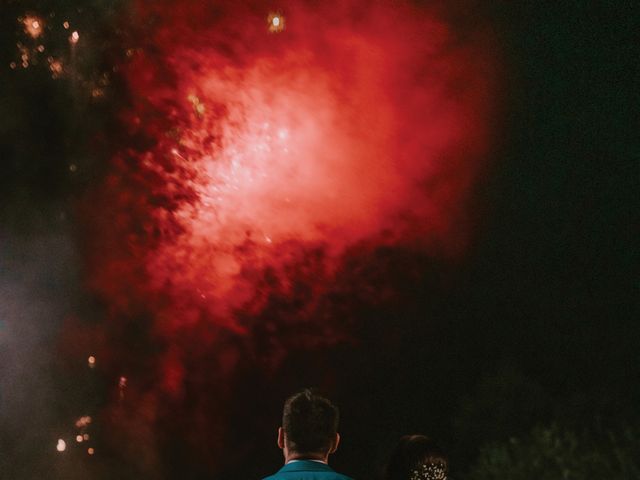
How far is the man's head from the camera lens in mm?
2766

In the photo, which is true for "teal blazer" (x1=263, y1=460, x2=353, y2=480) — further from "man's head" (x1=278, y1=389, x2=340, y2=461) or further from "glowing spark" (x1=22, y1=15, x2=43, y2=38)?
"glowing spark" (x1=22, y1=15, x2=43, y2=38)

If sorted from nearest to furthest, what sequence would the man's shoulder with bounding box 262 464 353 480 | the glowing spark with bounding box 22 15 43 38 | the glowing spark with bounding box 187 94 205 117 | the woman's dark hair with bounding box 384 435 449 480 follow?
the man's shoulder with bounding box 262 464 353 480 < the woman's dark hair with bounding box 384 435 449 480 < the glowing spark with bounding box 22 15 43 38 < the glowing spark with bounding box 187 94 205 117

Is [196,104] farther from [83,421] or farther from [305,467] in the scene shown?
[305,467]

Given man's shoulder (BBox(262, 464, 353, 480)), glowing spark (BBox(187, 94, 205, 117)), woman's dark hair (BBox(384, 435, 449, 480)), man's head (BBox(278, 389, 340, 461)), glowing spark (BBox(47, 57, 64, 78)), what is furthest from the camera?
glowing spark (BBox(187, 94, 205, 117))

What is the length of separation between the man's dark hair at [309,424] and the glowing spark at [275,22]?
6089 millimetres

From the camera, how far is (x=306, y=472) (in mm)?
2633

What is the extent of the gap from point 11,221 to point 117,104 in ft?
6.40

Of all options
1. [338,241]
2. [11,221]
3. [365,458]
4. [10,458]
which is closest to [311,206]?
[338,241]

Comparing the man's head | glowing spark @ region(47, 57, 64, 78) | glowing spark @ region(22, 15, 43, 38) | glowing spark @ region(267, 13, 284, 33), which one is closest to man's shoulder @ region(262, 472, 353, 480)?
the man's head

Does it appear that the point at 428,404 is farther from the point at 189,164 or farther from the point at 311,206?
the point at 189,164

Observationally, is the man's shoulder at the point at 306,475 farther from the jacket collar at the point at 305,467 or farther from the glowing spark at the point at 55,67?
the glowing spark at the point at 55,67

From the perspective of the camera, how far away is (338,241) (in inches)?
381

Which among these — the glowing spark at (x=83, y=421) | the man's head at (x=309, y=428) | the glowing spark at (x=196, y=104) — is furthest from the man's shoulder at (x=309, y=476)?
the glowing spark at (x=196, y=104)

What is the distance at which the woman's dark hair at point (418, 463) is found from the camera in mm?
3363
